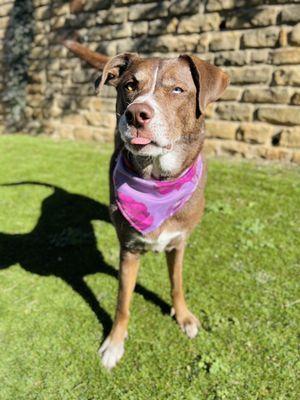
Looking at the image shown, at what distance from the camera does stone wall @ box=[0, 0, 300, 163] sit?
229 inches

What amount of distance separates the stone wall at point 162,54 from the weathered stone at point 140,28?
0.02 meters

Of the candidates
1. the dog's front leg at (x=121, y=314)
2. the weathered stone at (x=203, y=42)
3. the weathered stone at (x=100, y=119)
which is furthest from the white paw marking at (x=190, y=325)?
the weathered stone at (x=100, y=119)

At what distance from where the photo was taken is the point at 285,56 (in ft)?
18.7

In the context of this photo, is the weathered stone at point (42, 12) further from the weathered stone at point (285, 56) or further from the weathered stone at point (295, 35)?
the weathered stone at point (295, 35)

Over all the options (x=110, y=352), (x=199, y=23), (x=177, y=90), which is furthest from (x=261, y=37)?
(x=110, y=352)

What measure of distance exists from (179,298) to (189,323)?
206 millimetres

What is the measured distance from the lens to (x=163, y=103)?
2.43 meters

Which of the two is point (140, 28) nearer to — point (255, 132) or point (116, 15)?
point (116, 15)

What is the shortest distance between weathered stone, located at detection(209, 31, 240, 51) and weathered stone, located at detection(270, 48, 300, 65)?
2.02ft

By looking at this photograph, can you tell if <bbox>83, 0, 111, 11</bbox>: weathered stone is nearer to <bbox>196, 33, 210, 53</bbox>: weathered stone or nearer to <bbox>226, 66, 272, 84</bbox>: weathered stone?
<bbox>196, 33, 210, 53</bbox>: weathered stone

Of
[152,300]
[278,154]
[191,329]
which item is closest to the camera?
[191,329]

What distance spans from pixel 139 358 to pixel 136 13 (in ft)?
20.0

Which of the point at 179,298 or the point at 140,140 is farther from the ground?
the point at 140,140

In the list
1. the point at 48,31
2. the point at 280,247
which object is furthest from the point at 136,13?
the point at 280,247
